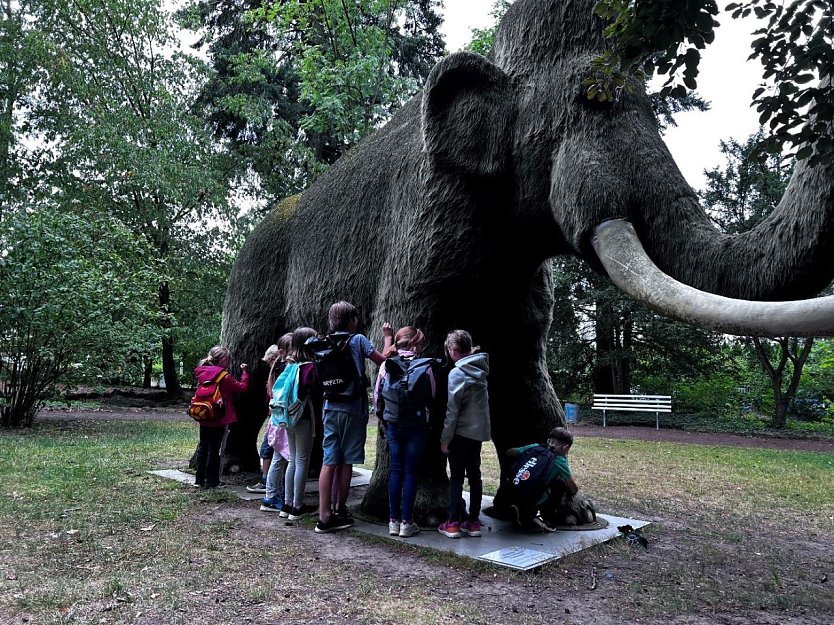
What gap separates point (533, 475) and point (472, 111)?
2375mm

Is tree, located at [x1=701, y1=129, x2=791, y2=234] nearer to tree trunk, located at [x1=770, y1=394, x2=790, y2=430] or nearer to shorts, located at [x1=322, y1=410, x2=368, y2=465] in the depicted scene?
tree trunk, located at [x1=770, y1=394, x2=790, y2=430]

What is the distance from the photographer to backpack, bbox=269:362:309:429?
494 cm

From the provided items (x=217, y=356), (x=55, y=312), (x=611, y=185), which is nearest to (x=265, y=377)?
(x=217, y=356)

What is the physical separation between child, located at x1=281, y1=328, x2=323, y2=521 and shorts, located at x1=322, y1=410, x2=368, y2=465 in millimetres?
358

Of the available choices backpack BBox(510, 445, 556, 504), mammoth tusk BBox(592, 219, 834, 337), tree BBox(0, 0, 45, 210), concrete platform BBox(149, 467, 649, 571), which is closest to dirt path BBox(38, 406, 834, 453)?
tree BBox(0, 0, 45, 210)

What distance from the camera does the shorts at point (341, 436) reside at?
15.3ft

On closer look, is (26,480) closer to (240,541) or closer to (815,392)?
(240,541)

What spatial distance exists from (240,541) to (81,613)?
138cm

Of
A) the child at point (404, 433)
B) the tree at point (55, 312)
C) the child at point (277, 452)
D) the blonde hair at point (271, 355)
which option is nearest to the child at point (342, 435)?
the child at point (404, 433)

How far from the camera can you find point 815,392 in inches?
765

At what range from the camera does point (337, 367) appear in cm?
465

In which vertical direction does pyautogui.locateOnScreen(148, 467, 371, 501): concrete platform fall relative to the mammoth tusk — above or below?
below

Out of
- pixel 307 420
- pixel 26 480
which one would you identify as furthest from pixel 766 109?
pixel 26 480

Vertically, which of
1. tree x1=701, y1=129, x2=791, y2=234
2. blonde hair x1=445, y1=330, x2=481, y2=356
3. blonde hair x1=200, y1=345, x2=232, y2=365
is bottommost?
blonde hair x1=200, y1=345, x2=232, y2=365
